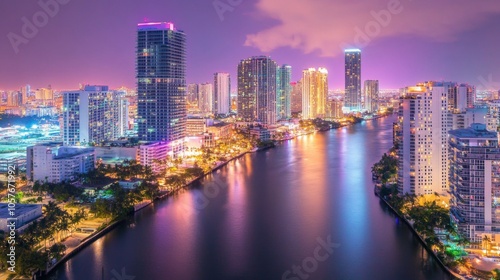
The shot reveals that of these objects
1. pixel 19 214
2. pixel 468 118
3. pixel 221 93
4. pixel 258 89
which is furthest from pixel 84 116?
pixel 221 93

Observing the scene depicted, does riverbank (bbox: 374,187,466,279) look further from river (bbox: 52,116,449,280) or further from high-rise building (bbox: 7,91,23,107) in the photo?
high-rise building (bbox: 7,91,23,107)

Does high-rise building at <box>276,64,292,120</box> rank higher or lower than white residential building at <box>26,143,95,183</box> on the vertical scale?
higher

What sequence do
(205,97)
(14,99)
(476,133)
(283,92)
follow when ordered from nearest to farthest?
1. (476,133)
2. (14,99)
3. (283,92)
4. (205,97)

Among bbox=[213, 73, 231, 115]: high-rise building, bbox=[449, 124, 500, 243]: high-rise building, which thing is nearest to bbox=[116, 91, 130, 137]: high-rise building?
bbox=[213, 73, 231, 115]: high-rise building

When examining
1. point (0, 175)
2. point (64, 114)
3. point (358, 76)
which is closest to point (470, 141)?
point (0, 175)

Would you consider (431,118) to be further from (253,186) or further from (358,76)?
(358,76)

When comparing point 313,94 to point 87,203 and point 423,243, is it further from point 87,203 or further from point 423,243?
point 423,243

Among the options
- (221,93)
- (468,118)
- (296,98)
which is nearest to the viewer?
(468,118)
